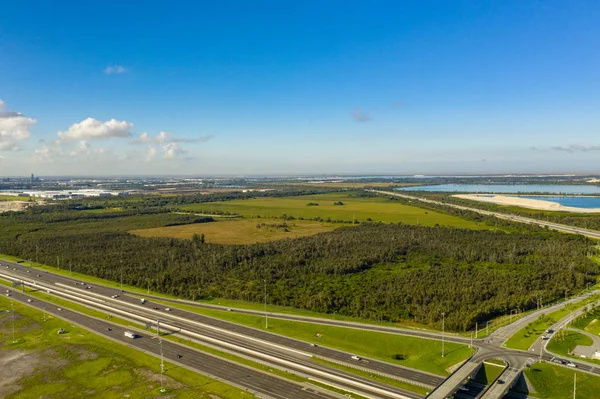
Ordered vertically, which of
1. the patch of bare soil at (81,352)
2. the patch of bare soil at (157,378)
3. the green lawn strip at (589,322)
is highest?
the green lawn strip at (589,322)

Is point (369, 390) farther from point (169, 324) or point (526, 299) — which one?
point (526, 299)

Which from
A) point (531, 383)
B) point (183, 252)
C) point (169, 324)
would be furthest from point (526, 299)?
point (183, 252)

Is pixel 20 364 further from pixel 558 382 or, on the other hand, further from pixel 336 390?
pixel 558 382

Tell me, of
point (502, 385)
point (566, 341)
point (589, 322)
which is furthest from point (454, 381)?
point (589, 322)

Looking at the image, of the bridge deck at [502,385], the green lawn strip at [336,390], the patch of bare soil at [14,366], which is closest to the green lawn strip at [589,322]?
the bridge deck at [502,385]

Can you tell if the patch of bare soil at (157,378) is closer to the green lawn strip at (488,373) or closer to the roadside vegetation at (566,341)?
the green lawn strip at (488,373)
